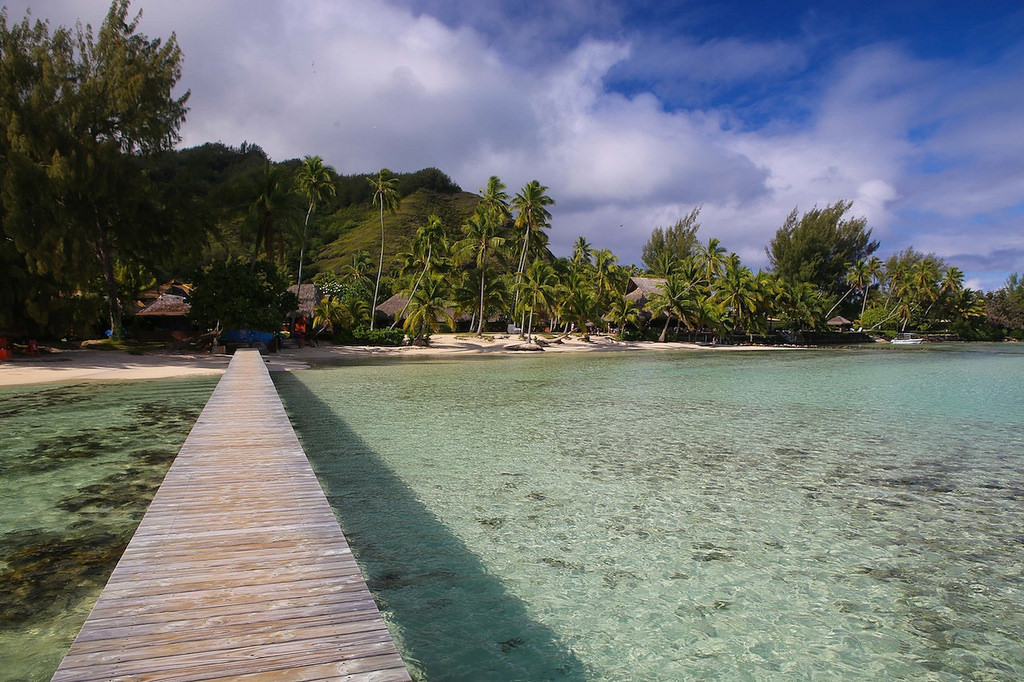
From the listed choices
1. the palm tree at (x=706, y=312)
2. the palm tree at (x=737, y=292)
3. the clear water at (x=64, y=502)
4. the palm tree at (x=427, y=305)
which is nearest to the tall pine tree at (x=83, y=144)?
the clear water at (x=64, y=502)

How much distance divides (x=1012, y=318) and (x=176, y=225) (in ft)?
259

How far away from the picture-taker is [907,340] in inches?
2248

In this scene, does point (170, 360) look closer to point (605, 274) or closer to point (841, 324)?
point (605, 274)

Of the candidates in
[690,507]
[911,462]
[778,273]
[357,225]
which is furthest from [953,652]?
[357,225]

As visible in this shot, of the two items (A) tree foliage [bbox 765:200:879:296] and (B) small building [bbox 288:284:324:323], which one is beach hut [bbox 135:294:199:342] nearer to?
(B) small building [bbox 288:284:324:323]

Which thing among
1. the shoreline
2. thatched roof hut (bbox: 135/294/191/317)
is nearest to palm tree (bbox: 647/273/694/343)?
the shoreline

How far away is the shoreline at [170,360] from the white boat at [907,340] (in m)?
33.2

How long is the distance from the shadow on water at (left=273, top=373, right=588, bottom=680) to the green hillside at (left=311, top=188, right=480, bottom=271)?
6125cm

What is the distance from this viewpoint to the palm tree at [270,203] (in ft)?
104

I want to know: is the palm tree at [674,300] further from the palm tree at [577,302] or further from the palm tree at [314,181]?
the palm tree at [314,181]

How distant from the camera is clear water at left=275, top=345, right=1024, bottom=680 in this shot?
3805mm

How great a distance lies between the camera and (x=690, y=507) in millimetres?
6547

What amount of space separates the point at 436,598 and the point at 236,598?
6.06ft

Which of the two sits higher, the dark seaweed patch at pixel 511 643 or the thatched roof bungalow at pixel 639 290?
the thatched roof bungalow at pixel 639 290
